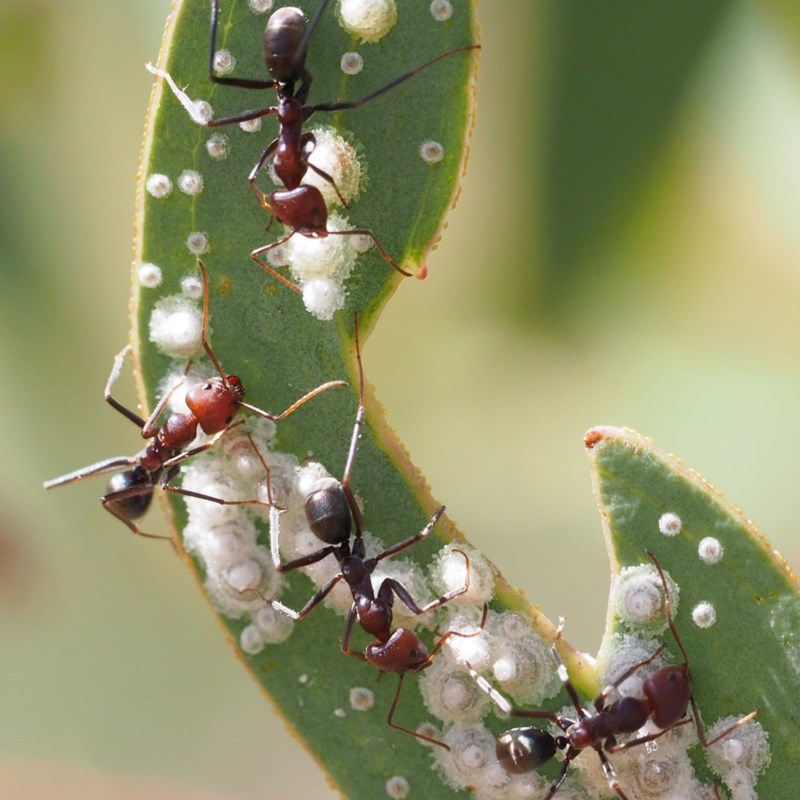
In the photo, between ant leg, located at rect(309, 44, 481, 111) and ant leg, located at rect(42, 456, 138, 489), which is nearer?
ant leg, located at rect(309, 44, 481, 111)

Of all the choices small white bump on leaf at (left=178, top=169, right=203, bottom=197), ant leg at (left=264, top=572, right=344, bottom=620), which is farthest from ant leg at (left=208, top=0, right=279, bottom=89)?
ant leg at (left=264, top=572, right=344, bottom=620)

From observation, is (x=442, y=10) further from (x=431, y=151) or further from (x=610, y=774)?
(x=610, y=774)

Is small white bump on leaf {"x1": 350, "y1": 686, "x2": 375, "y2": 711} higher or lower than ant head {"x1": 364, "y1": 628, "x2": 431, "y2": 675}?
lower

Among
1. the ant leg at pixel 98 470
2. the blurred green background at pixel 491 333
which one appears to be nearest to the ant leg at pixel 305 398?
the ant leg at pixel 98 470

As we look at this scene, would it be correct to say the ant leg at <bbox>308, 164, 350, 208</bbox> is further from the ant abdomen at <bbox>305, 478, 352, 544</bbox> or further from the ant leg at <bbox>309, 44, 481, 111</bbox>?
the ant abdomen at <bbox>305, 478, 352, 544</bbox>

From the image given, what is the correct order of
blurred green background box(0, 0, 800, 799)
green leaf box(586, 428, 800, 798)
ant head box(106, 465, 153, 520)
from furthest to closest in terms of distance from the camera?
blurred green background box(0, 0, 800, 799) < ant head box(106, 465, 153, 520) < green leaf box(586, 428, 800, 798)

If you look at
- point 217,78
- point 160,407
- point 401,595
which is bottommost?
point 401,595

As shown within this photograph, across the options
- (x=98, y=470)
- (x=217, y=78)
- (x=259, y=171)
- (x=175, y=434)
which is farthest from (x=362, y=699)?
(x=217, y=78)

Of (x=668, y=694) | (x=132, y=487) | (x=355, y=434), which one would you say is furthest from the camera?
(x=132, y=487)
